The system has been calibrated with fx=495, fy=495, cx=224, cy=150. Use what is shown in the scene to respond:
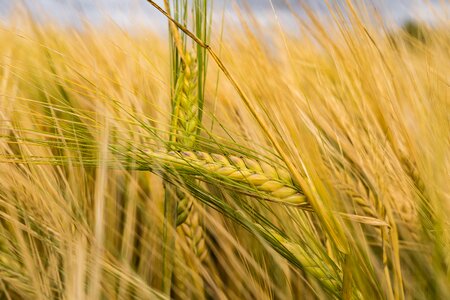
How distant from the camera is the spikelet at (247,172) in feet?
1.52

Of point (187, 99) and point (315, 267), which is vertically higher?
point (187, 99)

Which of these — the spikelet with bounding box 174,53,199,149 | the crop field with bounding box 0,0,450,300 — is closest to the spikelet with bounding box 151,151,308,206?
the crop field with bounding box 0,0,450,300

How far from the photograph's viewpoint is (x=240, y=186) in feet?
1.62

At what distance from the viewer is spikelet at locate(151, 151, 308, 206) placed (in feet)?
1.52

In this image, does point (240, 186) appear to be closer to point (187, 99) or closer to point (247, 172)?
point (247, 172)

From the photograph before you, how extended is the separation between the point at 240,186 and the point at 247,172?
17 mm

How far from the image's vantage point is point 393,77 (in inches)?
27.1

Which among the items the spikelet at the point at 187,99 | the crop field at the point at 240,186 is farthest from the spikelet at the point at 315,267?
the spikelet at the point at 187,99

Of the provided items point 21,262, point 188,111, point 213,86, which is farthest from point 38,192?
point 213,86

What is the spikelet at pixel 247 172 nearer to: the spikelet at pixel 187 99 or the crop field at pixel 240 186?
the crop field at pixel 240 186

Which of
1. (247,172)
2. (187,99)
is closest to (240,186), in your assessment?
(247,172)

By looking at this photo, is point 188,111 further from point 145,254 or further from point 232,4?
point 232,4

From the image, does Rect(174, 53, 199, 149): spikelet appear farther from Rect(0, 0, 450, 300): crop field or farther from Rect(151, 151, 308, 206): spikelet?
Rect(151, 151, 308, 206): spikelet

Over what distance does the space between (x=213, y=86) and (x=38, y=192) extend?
1.90 feet
